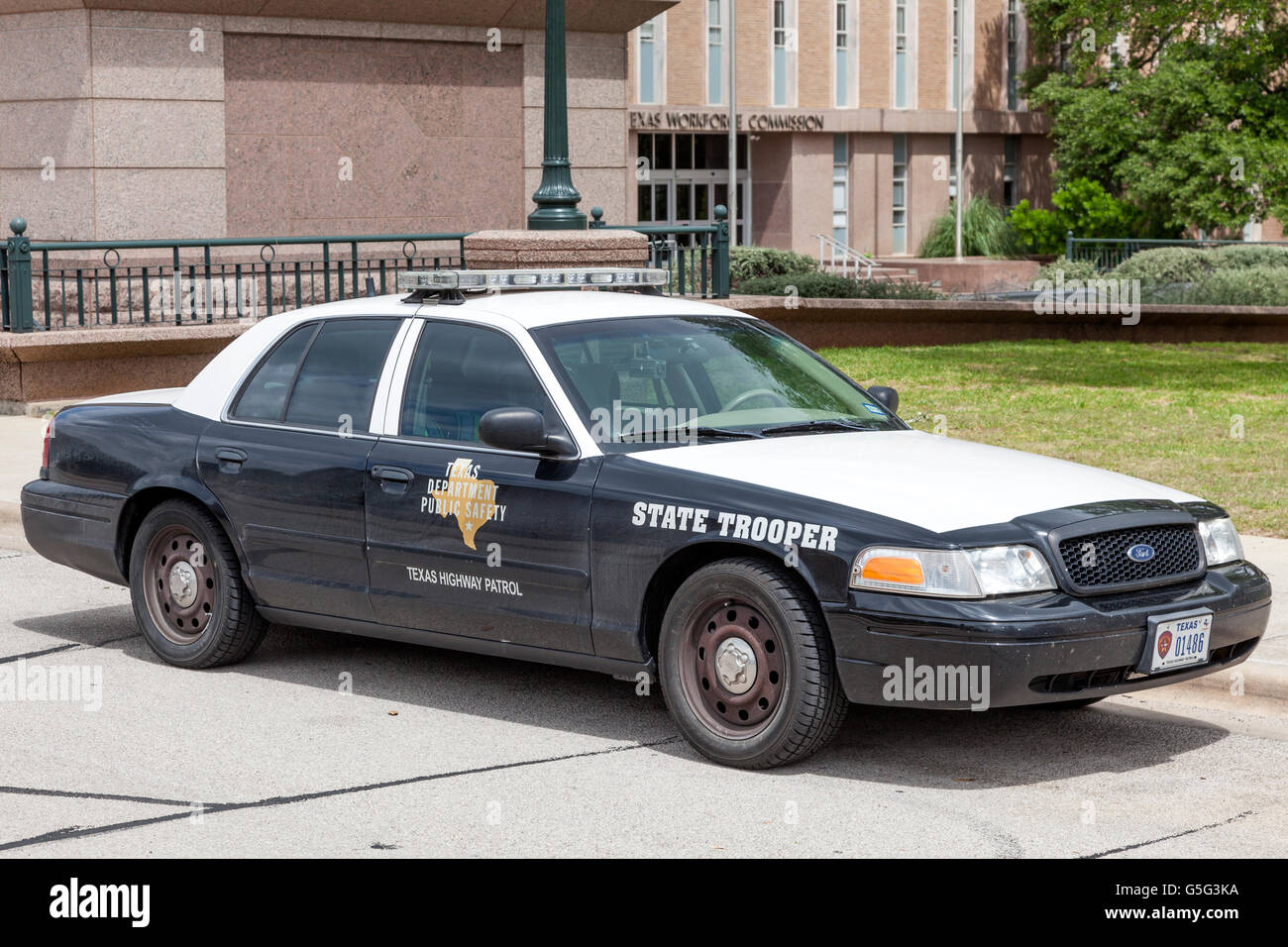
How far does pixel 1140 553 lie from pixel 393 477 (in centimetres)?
280

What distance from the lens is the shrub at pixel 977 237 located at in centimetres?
5084

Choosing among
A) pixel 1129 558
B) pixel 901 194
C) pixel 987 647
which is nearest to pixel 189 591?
pixel 987 647

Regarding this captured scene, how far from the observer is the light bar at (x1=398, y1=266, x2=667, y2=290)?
294 inches

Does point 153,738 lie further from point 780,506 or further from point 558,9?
point 558,9

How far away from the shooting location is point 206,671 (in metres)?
7.87

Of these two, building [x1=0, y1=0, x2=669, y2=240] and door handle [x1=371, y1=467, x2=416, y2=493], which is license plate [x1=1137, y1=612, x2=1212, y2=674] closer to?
door handle [x1=371, y1=467, x2=416, y2=493]

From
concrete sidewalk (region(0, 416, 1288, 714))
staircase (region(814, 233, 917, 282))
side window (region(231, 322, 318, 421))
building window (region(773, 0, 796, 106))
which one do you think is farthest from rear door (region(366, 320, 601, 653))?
building window (region(773, 0, 796, 106))

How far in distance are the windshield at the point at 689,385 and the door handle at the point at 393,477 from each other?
718mm

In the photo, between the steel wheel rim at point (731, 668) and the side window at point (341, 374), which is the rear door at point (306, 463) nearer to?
the side window at point (341, 374)

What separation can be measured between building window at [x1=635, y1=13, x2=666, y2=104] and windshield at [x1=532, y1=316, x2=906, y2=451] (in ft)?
136

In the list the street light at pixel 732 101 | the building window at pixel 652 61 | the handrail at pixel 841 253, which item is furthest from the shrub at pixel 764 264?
the building window at pixel 652 61

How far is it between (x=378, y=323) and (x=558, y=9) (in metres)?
7.64

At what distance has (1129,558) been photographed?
614 cm

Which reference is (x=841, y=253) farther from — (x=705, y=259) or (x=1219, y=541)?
(x=1219, y=541)
